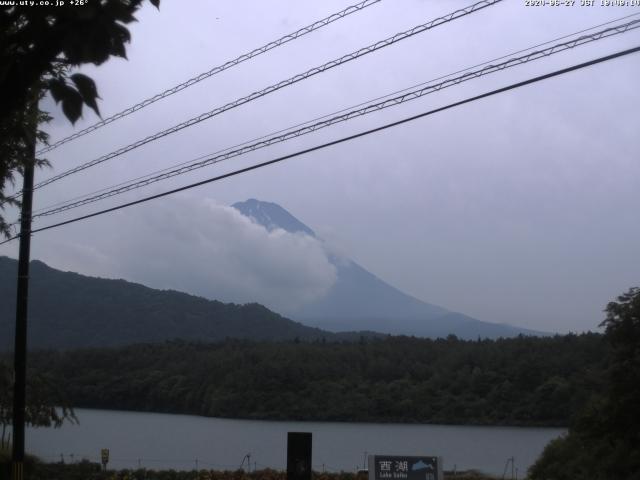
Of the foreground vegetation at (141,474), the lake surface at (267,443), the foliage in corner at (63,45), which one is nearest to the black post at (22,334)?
the foreground vegetation at (141,474)

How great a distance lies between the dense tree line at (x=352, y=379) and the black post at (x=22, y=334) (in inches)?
555

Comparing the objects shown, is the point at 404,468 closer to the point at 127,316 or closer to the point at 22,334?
the point at 22,334

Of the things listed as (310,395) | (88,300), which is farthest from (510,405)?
(88,300)

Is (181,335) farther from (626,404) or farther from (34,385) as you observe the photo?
(626,404)

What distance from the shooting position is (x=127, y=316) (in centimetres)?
8181

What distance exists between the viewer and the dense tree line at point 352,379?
31.1 metres

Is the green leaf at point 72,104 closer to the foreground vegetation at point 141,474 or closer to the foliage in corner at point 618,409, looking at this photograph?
the foliage in corner at point 618,409

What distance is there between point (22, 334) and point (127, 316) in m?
64.7

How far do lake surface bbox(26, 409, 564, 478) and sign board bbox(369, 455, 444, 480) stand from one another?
11182mm

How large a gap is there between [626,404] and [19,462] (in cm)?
1219

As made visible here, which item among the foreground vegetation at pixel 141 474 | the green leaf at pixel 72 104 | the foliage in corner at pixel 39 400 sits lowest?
the foreground vegetation at pixel 141 474

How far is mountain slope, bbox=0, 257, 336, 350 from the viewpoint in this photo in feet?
238

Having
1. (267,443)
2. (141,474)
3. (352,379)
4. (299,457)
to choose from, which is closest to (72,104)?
(299,457)

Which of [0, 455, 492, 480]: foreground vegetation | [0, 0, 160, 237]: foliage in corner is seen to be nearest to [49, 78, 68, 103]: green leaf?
[0, 0, 160, 237]: foliage in corner
